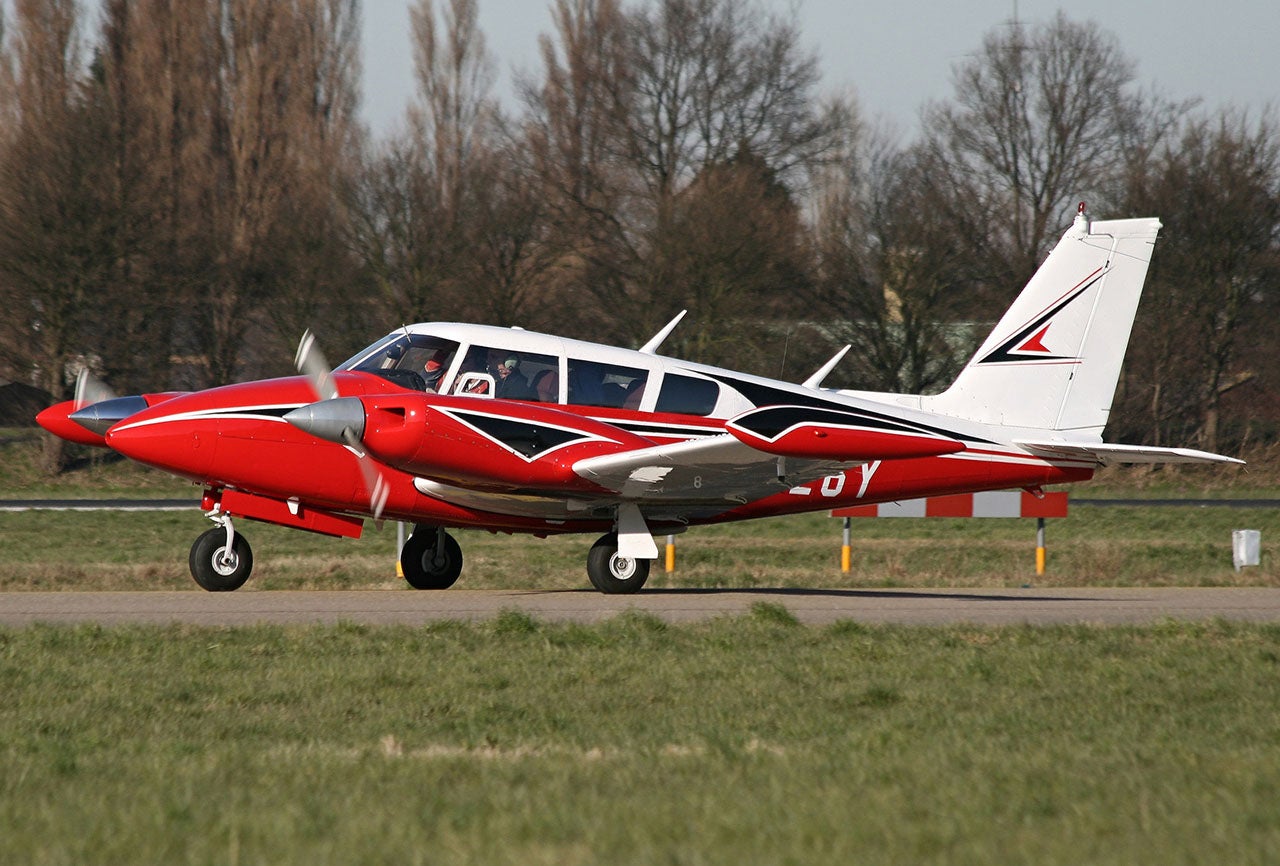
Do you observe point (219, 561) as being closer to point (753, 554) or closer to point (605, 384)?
point (605, 384)

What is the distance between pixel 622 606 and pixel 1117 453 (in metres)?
5.17

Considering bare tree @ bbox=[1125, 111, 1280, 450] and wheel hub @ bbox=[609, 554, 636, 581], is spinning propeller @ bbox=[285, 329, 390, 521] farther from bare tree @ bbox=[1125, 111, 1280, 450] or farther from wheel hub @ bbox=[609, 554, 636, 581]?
bare tree @ bbox=[1125, 111, 1280, 450]

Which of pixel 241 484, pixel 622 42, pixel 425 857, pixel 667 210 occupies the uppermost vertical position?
pixel 622 42

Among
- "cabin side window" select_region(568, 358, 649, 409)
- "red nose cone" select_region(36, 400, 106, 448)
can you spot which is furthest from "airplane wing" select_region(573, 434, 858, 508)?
"red nose cone" select_region(36, 400, 106, 448)

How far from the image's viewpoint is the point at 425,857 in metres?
4.14

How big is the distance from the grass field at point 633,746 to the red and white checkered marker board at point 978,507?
6909 millimetres

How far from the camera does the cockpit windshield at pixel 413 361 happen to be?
1263 cm

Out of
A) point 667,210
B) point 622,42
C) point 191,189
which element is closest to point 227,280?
point 191,189

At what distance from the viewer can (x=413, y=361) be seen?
1277 cm

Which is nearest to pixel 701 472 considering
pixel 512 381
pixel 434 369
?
pixel 512 381

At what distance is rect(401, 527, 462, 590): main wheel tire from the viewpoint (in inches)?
559

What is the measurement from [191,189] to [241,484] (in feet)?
106

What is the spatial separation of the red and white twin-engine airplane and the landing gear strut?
0.06 feet

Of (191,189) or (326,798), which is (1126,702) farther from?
(191,189)
